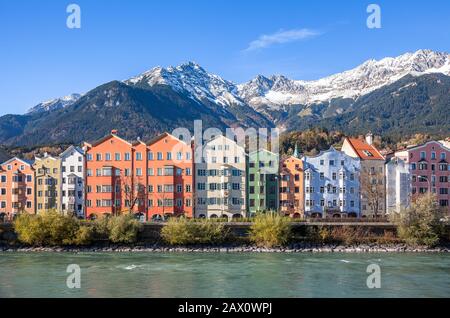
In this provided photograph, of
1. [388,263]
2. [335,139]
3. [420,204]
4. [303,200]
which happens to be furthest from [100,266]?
[335,139]

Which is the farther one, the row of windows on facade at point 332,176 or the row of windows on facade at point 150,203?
the row of windows on facade at point 332,176

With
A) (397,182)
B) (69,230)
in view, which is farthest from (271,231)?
(397,182)

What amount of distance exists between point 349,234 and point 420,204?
844cm

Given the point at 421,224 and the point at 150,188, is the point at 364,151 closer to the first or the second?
the point at 421,224

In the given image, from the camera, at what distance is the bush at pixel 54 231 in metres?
64.8

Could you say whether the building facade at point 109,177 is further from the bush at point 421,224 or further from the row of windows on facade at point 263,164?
the bush at point 421,224

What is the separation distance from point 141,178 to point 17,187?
2196 centimetres

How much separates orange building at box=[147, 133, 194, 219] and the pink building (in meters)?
33.5

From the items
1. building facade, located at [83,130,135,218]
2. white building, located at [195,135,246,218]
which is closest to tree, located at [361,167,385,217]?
white building, located at [195,135,246,218]

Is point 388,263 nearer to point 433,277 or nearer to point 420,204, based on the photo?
point 433,277

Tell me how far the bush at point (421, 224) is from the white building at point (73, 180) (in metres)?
46.9

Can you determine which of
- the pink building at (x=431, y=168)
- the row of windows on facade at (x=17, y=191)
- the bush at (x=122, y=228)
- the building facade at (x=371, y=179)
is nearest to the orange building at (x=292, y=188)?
the building facade at (x=371, y=179)

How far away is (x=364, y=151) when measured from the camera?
302 feet

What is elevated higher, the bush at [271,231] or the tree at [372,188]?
the tree at [372,188]
